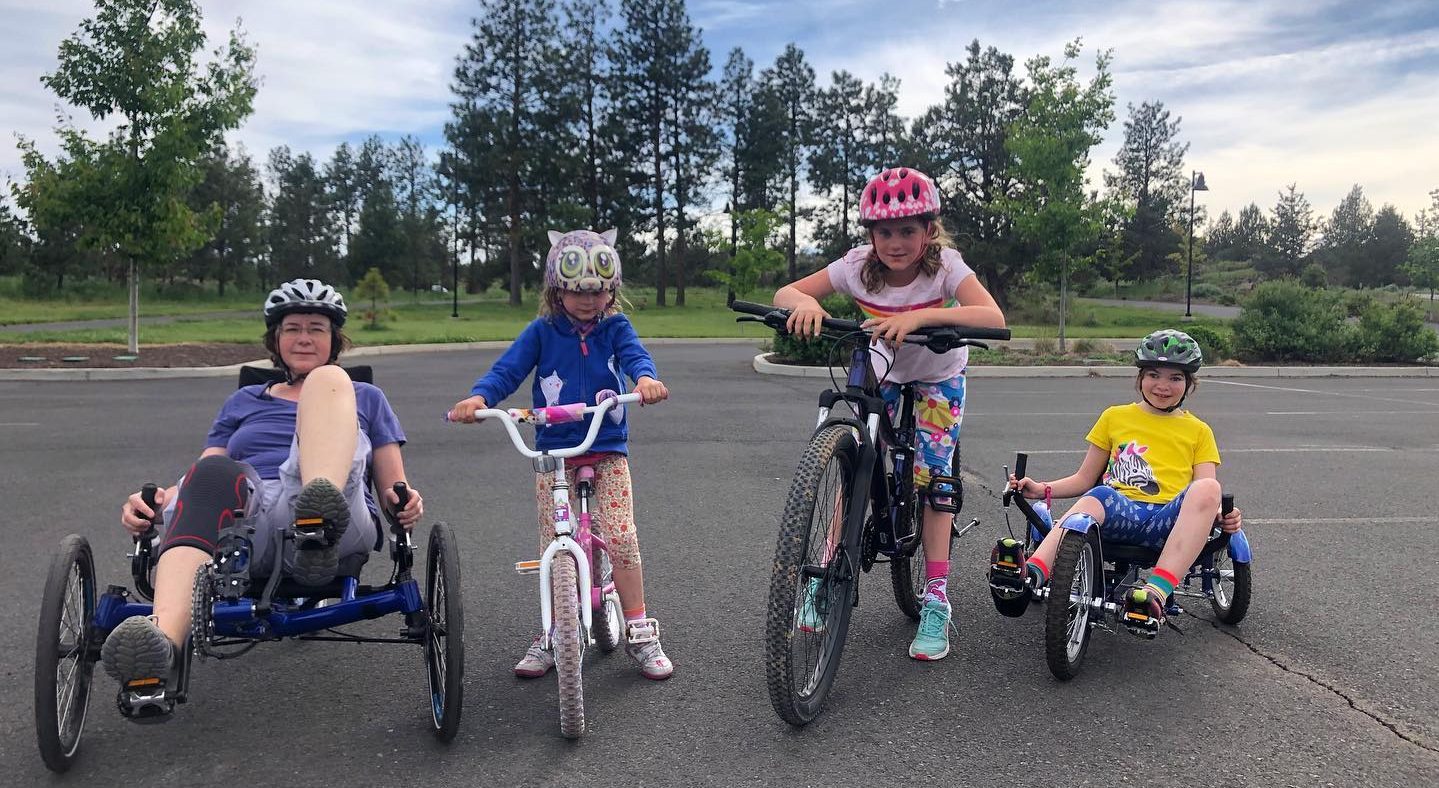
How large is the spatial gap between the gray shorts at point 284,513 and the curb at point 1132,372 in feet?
44.6

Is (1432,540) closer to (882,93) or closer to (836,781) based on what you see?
(836,781)

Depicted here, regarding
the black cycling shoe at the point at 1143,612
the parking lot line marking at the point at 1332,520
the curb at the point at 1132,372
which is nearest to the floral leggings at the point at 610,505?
the black cycling shoe at the point at 1143,612

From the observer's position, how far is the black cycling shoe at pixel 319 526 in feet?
8.98

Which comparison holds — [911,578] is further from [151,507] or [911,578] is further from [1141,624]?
[151,507]

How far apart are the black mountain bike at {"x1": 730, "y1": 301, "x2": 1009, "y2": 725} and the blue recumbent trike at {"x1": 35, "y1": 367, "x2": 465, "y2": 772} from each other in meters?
1.00

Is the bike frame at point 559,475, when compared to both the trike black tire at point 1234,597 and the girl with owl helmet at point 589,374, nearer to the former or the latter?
the girl with owl helmet at point 589,374

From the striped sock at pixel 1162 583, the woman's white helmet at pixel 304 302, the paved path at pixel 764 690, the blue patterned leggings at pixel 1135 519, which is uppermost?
the woman's white helmet at pixel 304 302

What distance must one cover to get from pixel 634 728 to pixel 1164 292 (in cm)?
7344

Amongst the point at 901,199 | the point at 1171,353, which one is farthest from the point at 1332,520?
the point at 901,199

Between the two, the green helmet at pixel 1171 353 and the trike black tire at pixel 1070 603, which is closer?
the trike black tire at pixel 1070 603

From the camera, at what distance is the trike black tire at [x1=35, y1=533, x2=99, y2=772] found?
258cm

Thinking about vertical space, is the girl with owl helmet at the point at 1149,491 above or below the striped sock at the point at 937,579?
above

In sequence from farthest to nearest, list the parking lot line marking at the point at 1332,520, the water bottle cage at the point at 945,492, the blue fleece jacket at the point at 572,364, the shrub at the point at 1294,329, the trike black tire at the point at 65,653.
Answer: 1. the shrub at the point at 1294,329
2. the parking lot line marking at the point at 1332,520
3. the water bottle cage at the point at 945,492
4. the blue fleece jacket at the point at 572,364
5. the trike black tire at the point at 65,653

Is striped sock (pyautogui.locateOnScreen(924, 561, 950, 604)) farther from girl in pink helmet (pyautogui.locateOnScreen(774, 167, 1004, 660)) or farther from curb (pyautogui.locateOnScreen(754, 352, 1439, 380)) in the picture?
curb (pyautogui.locateOnScreen(754, 352, 1439, 380))
